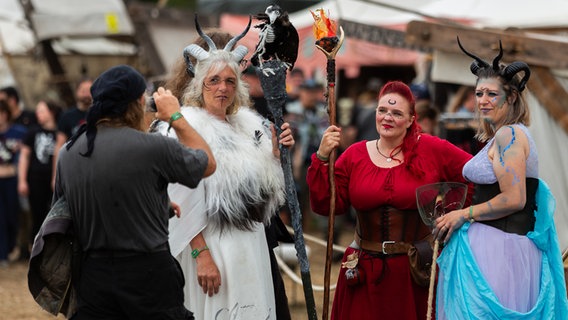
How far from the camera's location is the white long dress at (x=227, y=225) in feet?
15.6

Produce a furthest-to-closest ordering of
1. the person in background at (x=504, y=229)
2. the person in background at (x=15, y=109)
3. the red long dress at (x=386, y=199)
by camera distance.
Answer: the person in background at (x=15, y=109) < the red long dress at (x=386, y=199) < the person in background at (x=504, y=229)

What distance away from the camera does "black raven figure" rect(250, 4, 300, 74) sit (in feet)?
15.7

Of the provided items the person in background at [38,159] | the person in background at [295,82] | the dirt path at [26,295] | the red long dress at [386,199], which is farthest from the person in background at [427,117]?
the person in background at [38,159]

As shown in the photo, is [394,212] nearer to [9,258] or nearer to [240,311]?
[240,311]

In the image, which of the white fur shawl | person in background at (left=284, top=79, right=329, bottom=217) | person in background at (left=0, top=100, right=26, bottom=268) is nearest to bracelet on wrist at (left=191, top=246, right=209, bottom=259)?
the white fur shawl

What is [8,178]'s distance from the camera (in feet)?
36.2

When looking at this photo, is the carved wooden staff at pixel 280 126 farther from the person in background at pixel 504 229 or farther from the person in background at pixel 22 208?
the person in background at pixel 22 208

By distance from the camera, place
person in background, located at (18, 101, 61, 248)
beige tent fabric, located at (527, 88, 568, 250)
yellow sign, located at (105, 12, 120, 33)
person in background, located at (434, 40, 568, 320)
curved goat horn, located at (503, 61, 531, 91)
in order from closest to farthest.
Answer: person in background, located at (434, 40, 568, 320) → curved goat horn, located at (503, 61, 531, 91) → beige tent fabric, located at (527, 88, 568, 250) → person in background, located at (18, 101, 61, 248) → yellow sign, located at (105, 12, 120, 33)

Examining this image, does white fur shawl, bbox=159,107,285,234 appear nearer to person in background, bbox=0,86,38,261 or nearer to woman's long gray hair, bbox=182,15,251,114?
woman's long gray hair, bbox=182,15,251,114

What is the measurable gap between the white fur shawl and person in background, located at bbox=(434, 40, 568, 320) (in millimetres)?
910

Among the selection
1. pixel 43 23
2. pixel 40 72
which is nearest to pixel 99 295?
pixel 43 23

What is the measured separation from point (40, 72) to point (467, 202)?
1125 cm

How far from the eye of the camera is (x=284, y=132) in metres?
4.83

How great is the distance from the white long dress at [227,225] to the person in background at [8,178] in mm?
6592
